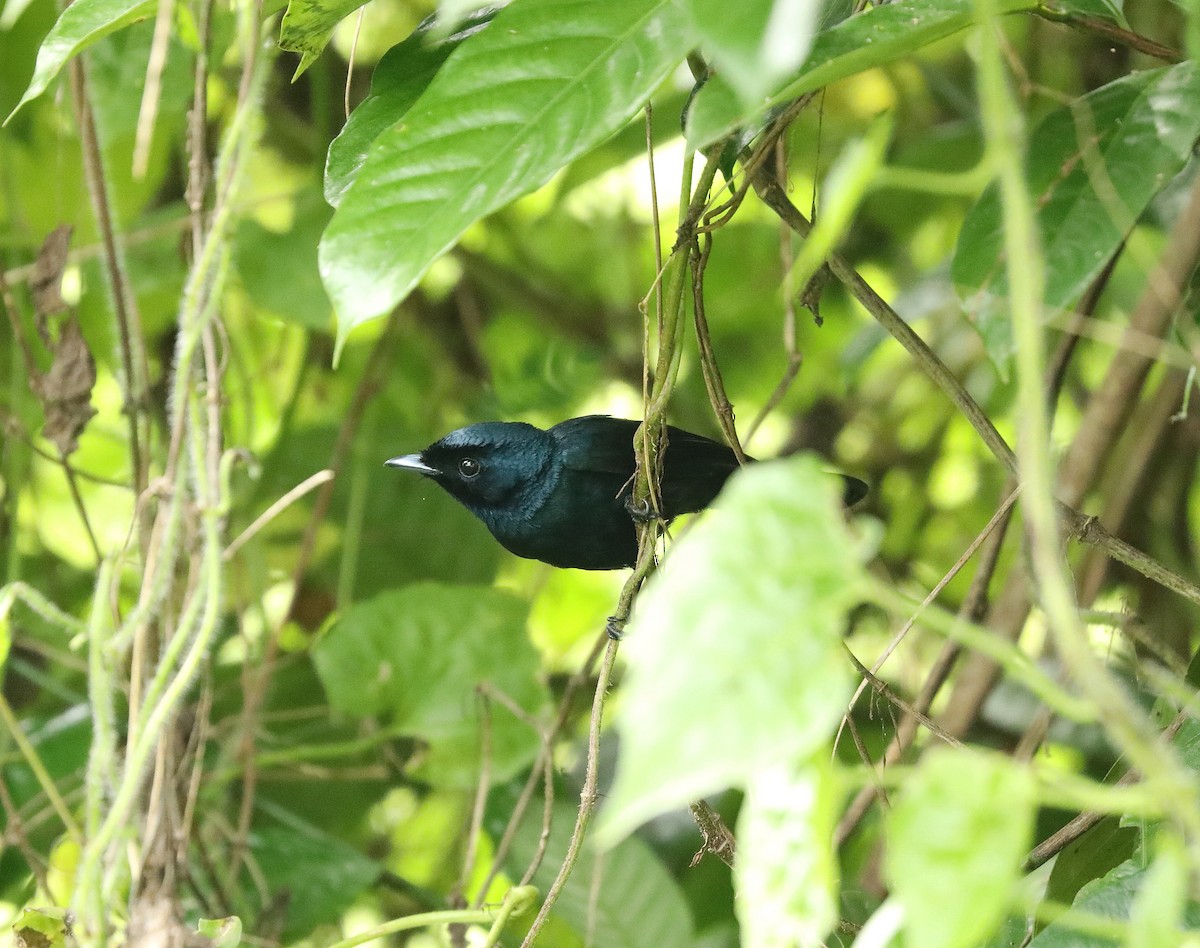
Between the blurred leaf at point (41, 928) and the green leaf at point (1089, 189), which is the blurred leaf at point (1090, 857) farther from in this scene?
the blurred leaf at point (41, 928)

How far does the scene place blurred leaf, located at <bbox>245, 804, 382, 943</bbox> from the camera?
255 cm

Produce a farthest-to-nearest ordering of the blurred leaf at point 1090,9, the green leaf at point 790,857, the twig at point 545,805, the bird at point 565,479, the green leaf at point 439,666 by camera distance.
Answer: the bird at point 565,479 < the green leaf at point 439,666 < the twig at point 545,805 < the blurred leaf at point 1090,9 < the green leaf at point 790,857

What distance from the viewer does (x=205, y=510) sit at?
4.98 feet

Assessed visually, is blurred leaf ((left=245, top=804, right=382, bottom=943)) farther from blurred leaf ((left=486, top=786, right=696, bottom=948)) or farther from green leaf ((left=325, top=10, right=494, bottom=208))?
green leaf ((left=325, top=10, right=494, bottom=208))

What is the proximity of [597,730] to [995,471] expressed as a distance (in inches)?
110

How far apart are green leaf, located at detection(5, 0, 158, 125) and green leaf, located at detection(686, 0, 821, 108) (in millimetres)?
872

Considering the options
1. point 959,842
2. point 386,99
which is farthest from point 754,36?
point 386,99

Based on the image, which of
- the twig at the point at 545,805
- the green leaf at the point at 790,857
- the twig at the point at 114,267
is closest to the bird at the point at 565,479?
the twig at the point at 545,805

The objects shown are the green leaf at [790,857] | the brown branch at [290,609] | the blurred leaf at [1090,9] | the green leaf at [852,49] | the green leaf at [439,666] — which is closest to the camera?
the green leaf at [790,857]

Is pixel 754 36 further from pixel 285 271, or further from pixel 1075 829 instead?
pixel 285 271

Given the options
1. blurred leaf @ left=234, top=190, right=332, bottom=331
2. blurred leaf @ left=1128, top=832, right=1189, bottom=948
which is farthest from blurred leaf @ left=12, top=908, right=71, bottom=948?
blurred leaf @ left=234, top=190, right=332, bottom=331

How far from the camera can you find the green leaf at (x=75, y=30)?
4.66 feet

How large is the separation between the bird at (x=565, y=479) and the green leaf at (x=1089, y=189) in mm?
1298

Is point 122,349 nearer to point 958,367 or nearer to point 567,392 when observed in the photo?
point 567,392
